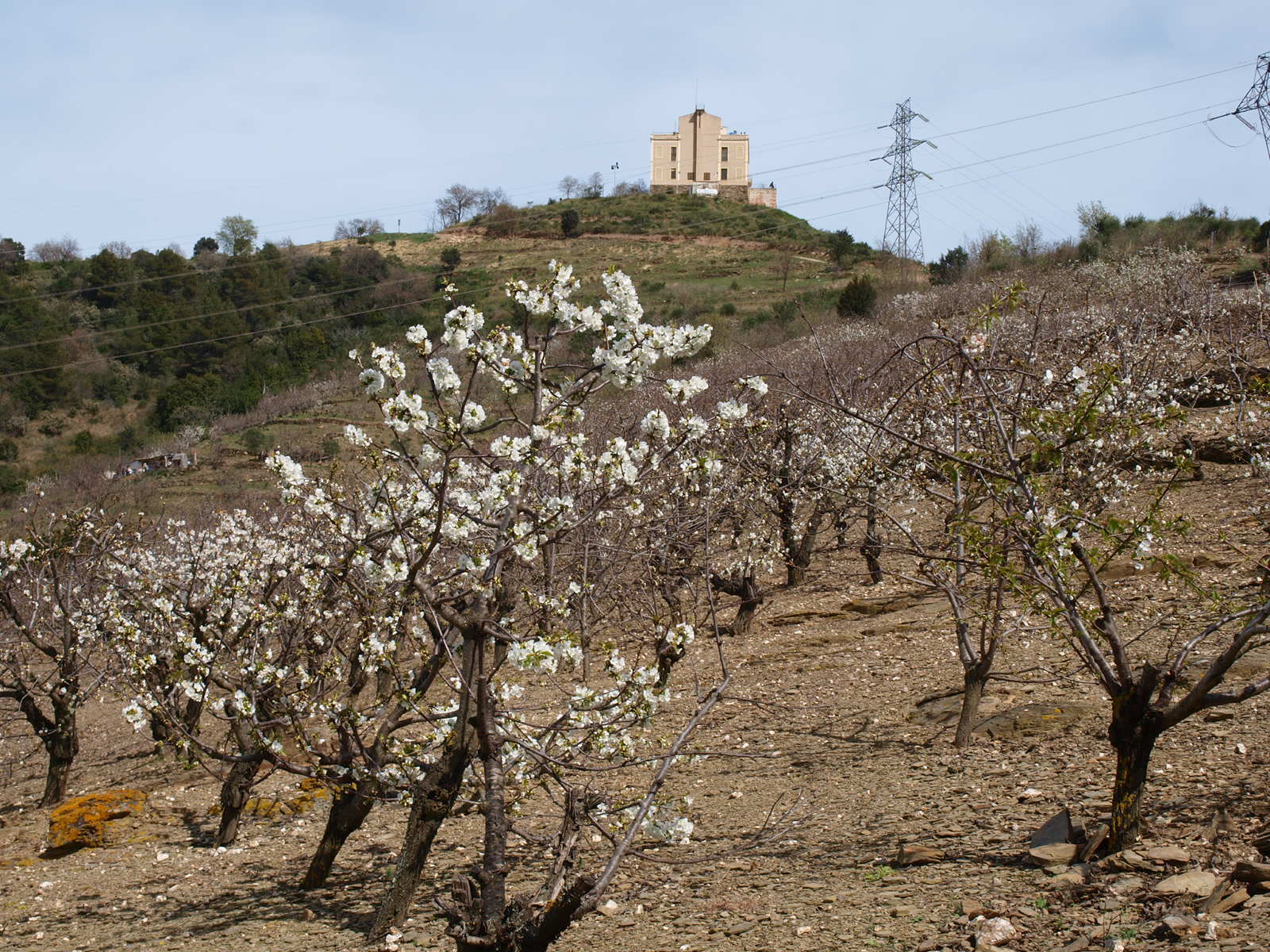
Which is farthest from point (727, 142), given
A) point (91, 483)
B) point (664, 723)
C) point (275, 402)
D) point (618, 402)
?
point (664, 723)

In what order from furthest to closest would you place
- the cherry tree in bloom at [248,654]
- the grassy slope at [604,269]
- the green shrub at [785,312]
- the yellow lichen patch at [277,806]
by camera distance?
1. the green shrub at [785,312]
2. the grassy slope at [604,269]
3. the yellow lichen patch at [277,806]
4. the cherry tree in bloom at [248,654]

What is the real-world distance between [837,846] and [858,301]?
115 ft

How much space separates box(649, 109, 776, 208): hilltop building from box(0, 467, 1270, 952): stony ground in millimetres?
87888

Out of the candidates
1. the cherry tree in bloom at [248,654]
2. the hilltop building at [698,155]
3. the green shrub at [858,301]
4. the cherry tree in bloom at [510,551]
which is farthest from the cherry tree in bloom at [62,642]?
the hilltop building at [698,155]

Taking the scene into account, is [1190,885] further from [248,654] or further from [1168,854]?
[248,654]

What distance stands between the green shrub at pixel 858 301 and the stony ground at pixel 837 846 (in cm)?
2933

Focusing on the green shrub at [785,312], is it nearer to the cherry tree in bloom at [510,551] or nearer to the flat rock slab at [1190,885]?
the cherry tree in bloom at [510,551]

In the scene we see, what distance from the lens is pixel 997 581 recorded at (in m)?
5.18

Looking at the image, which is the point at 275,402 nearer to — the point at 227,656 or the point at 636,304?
the point at 227,656

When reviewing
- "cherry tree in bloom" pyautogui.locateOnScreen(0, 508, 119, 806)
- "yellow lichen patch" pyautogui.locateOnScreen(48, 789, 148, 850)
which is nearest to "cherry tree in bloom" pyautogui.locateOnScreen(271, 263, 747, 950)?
"yellow lichen patch" pyautogui.locateOnScreen(48, 789, 148, 850)

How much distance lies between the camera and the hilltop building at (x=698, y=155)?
305 ft

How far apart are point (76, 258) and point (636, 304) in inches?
3051

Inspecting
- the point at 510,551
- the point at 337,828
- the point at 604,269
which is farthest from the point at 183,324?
the point at 510,551

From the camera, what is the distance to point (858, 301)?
38.6 metres
